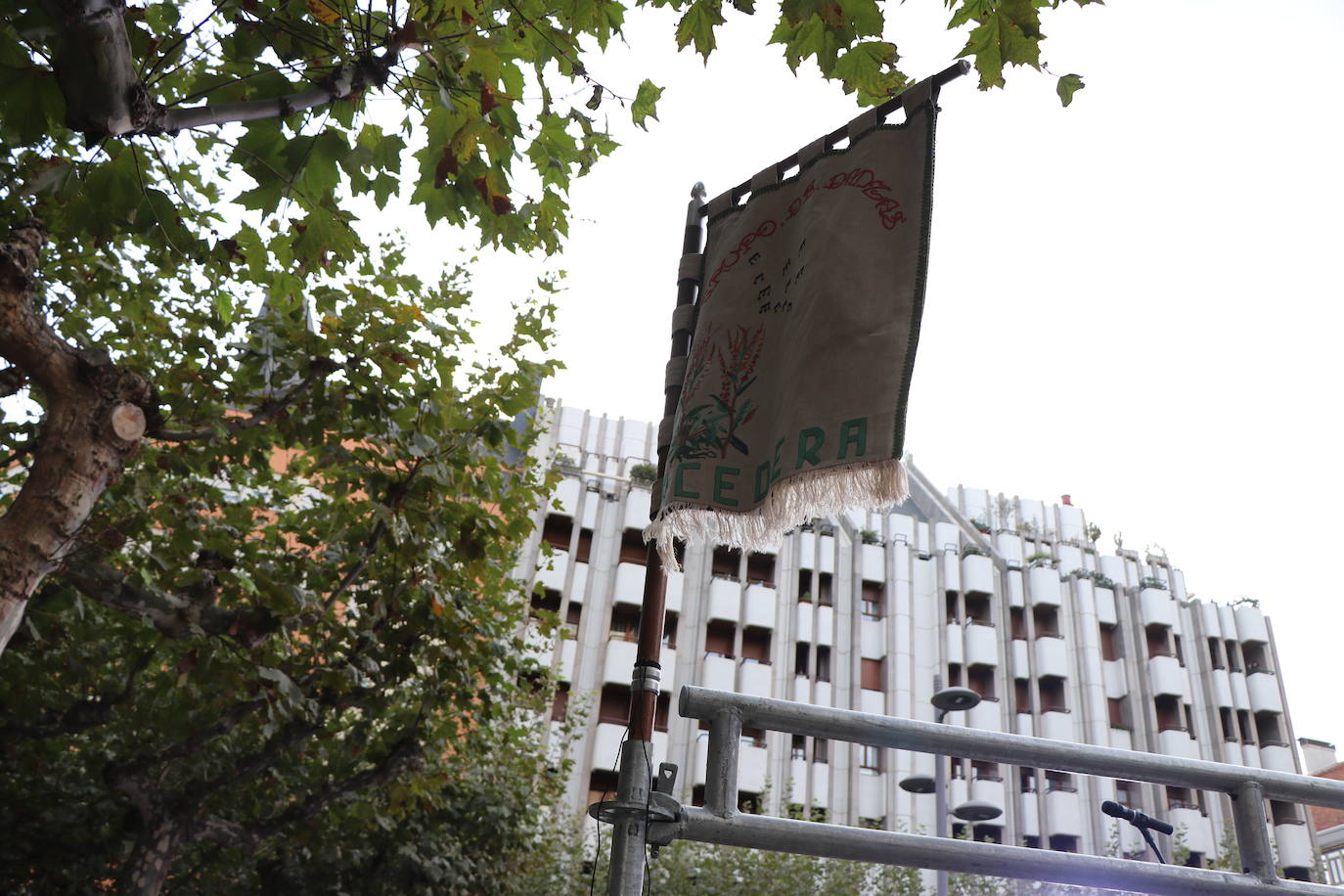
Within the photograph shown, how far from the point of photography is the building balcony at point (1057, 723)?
34.4m

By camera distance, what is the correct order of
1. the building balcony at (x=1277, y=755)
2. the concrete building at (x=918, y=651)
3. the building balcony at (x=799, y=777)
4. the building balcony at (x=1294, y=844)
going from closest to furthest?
1. the building balcony at (x=799, y=777)
2. the concrete building at (x=918, y=651)
3. the building balcony at (x=1294, y=844)
4. the building balcony at (x=1277, y=755)

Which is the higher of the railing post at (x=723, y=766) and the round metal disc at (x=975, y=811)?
the round metal disc at (x=975, y=811)

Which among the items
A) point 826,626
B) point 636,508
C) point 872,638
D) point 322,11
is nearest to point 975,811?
point 322,11

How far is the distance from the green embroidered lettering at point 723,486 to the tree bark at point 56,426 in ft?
9.95

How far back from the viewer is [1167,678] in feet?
119

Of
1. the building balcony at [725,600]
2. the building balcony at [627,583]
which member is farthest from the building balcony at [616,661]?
the building balcony at [725,600]

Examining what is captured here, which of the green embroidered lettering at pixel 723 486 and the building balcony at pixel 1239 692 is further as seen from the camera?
the building balcony at pixel 1239 692

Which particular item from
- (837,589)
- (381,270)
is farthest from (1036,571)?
(381,270)

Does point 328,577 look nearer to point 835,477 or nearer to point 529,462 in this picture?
point 529,462

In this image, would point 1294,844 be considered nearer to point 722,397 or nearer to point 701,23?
point 722,397

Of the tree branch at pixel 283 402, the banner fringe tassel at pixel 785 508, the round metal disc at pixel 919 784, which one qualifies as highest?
the round metal disc at pixel 919 784

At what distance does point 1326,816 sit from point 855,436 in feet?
166

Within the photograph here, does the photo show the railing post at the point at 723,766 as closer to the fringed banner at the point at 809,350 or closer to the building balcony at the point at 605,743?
the fringed banner at the point at 809,350

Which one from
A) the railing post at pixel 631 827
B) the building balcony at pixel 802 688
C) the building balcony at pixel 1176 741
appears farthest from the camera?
the building balcony at pixel 1176 741
